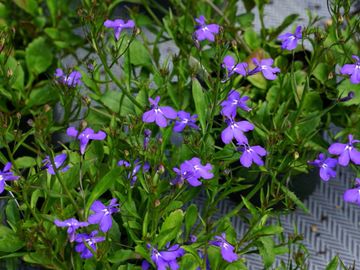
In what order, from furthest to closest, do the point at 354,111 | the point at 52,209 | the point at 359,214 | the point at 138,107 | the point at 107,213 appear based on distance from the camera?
the point at 359,214
the point at 354,111
the point at 138,107
the point at 52,209
the point at 107,213

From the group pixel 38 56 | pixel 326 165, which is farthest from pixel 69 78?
pixel 326 165

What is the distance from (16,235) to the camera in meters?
1.12

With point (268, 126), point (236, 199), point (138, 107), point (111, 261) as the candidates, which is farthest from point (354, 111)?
point (111, 261)

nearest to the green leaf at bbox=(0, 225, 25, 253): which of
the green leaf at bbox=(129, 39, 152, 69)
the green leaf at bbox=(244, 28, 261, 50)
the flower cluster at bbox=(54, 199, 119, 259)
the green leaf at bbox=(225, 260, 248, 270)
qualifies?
the flower cluster at bbox=(54, 199, 119, 259)

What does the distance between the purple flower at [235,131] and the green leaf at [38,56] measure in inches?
25.5

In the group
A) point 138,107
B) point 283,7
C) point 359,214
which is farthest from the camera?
point 283,7

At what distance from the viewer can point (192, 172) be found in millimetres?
1002

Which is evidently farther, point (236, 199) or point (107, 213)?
point (236, 199)

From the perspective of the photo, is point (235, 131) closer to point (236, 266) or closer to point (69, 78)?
point (236, 266)

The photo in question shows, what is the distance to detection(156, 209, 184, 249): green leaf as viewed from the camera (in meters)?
1.02

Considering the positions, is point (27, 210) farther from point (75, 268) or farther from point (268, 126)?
point (268, 126)

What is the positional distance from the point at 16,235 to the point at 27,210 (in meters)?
0.05

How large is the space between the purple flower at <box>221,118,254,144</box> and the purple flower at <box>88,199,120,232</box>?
20 cm

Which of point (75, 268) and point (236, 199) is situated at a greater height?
point (75, 268)
